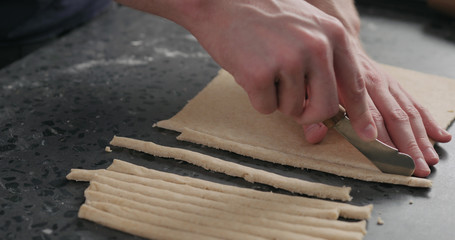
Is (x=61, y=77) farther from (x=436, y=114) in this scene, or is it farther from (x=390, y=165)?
(x=436, y=114)

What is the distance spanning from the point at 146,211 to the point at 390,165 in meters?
0.63

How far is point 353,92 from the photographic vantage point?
1.14 m

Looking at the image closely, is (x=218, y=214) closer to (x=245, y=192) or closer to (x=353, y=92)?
(x=245, y=192)

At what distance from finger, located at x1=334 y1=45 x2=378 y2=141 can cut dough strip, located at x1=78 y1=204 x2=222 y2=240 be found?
1.48ft

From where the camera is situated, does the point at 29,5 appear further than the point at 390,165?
Yes

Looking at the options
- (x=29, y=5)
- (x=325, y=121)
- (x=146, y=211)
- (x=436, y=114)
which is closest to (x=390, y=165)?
(x=325, y=121)

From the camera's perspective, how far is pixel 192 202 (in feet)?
3.66

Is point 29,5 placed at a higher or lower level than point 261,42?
lower

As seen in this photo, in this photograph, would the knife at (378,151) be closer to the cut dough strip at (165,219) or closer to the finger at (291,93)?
the finger at (291,93)

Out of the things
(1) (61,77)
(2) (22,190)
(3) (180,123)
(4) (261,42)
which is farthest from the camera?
(1) (61,77)

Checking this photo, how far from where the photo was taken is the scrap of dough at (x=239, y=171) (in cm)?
117

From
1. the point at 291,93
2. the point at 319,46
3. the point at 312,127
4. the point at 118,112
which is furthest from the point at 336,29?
the point at 118,112

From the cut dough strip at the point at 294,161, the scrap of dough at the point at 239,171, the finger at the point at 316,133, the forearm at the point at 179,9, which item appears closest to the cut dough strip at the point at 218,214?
the scrap of dough at the point at 239,171

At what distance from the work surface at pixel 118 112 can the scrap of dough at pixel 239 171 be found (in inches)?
0.8
